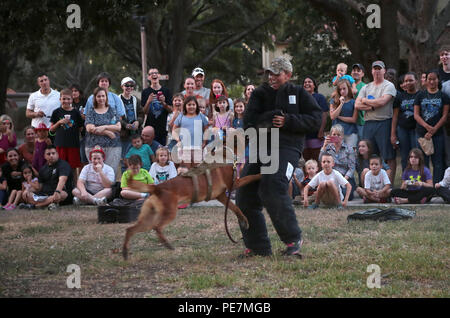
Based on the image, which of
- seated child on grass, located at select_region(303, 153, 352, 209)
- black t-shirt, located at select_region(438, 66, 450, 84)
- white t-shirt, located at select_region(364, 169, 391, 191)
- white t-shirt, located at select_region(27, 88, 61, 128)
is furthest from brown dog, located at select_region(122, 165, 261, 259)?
white t-shirt, located at select_region(27, 88, 61, 128)

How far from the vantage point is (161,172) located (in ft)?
32.7

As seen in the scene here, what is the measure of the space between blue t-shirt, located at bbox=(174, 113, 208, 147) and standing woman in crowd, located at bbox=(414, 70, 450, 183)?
3345 millimetres

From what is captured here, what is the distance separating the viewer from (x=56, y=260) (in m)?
6.33

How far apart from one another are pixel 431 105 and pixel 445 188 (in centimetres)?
133

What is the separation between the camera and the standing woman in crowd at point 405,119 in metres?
10.4

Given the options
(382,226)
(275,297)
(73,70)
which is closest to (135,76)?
(73,70)

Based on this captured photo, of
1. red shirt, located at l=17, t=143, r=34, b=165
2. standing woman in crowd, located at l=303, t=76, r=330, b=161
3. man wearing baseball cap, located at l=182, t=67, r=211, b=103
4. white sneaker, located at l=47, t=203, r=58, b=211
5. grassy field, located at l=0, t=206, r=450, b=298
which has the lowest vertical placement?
grassy field, located at l=0, t=206, r=450, b=298

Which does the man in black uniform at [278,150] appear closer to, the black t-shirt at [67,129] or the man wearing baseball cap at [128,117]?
the man wearing baseball cap at [128,117]

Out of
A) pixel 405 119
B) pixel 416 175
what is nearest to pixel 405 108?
pixel 405 119

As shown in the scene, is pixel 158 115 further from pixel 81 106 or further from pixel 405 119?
pixel 405 119

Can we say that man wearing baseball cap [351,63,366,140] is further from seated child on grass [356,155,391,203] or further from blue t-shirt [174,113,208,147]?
blue t-shirt [174,113,208,147]

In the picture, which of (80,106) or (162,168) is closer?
(162,168)

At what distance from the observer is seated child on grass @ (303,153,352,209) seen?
9.61 m

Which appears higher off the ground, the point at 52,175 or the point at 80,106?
the point at 80,106
